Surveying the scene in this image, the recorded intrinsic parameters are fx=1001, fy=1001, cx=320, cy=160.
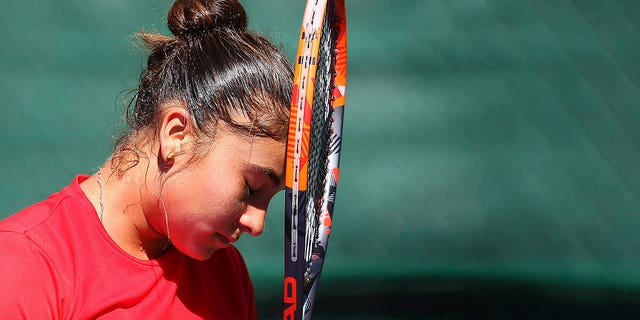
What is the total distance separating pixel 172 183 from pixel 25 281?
0.81 ft

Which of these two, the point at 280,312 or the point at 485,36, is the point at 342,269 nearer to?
the point at 280,312

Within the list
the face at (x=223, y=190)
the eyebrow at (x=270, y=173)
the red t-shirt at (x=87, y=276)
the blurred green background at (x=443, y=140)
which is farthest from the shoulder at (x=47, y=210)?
the blurred green background at (x=443, y=140)

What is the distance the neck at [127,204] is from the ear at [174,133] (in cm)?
5

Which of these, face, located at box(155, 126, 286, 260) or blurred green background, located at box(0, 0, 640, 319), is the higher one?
blurred green background, located at box(0, 0, 640, 319)

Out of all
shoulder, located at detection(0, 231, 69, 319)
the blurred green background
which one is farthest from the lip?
the blurred green background

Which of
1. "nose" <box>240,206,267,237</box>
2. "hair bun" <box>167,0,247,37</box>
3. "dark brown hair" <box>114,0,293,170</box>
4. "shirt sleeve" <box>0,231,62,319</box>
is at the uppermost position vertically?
"hair bun" <box>167,0,247,37</box>

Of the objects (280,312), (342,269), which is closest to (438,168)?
(342,269)

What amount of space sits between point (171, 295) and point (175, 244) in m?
0.10

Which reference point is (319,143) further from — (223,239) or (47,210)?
(47,210)

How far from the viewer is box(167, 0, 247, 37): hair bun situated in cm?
149

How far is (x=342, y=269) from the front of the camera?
8.47 ft

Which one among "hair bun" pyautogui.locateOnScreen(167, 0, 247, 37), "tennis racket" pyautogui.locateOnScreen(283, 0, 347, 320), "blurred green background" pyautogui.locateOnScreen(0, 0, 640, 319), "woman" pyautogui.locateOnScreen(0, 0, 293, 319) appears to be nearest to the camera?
"tennis racket" pyautogui.locateOnScreen(283, 0, 347, 320)

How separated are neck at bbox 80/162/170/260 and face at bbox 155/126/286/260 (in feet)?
0.11

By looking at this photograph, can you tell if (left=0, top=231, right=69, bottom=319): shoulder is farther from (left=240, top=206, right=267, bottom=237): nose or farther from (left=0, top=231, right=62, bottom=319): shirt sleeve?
(left=240, top=206, right=267, bottom=237): nose
